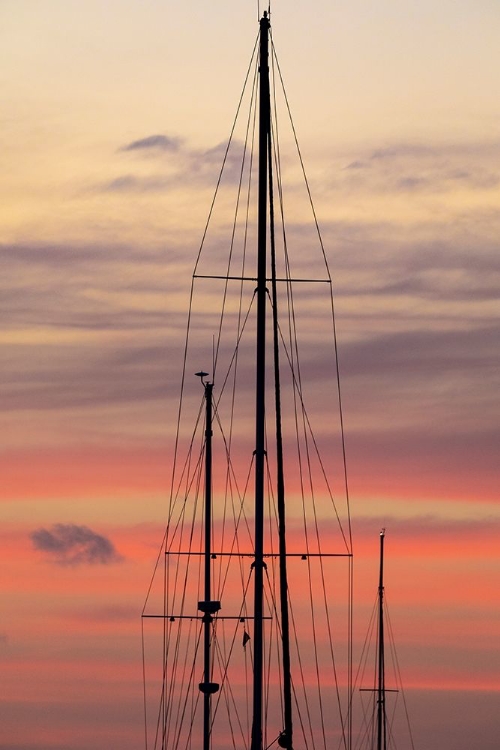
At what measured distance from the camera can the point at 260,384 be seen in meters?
47.6

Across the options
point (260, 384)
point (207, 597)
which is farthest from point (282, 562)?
point (207, 597)

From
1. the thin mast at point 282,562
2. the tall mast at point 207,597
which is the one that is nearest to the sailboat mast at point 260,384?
the thin mast at point 282,562

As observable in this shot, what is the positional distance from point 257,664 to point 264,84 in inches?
530

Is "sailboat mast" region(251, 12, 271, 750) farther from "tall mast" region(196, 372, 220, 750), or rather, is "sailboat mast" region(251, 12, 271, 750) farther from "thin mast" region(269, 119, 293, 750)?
"tall mast" region(196, 372, 220, 750)

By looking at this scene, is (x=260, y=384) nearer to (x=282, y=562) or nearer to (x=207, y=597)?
(x=282, y=562)

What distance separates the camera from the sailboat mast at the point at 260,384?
45875mm

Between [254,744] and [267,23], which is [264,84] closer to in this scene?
[267,23]

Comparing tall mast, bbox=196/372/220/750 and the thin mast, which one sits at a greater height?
tall mast, bbox=196/372/220/750

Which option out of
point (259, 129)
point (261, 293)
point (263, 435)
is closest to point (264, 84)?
point (259, 129)

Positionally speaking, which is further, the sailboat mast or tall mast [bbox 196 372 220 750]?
tall mast [bbox 196 372 220 750]

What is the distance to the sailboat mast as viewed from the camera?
151 ft

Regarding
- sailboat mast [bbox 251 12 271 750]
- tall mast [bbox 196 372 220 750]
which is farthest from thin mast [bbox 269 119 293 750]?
tall mast [bbox 196 372 220 750]

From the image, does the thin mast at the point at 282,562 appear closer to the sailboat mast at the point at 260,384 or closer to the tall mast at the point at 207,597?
the sailboat mast at the point at 260,384

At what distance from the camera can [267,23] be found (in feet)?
163
